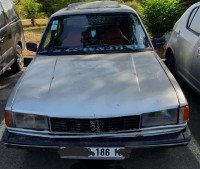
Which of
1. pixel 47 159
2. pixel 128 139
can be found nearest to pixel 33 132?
pixel 47 159

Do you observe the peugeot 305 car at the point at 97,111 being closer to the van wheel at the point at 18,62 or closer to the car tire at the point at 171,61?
the car tire at the point at 171,61

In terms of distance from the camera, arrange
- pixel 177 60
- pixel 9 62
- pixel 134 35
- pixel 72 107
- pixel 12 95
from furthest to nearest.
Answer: pixel 9 62
pixel 177 60
pixel 134 35
pixel 12 95
pixel 72 107

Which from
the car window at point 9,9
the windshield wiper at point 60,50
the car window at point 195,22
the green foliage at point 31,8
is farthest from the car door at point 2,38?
the green foliage at point 31,8

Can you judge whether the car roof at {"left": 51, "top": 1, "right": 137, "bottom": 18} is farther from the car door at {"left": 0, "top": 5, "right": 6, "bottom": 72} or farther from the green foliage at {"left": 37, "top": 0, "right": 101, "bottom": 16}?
the green foliage at {"left": 37, "top": 0, "right": 101, "bottom": 16}

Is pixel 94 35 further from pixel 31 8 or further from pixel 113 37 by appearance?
pixel 31 8

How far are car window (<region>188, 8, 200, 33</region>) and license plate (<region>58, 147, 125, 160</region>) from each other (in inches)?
112

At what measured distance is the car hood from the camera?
2.37 metres

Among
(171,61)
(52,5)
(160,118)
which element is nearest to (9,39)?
(171,61)

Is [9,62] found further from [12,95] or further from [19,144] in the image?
[19,144]

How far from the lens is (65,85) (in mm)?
2729

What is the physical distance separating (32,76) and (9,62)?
2896 mm

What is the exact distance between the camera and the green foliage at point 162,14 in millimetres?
8445

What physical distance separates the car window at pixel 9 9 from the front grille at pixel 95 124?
14.4 ft

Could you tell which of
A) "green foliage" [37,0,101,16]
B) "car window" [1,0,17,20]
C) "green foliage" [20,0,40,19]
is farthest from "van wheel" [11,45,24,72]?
"green foliage" [20,0,40,19]
